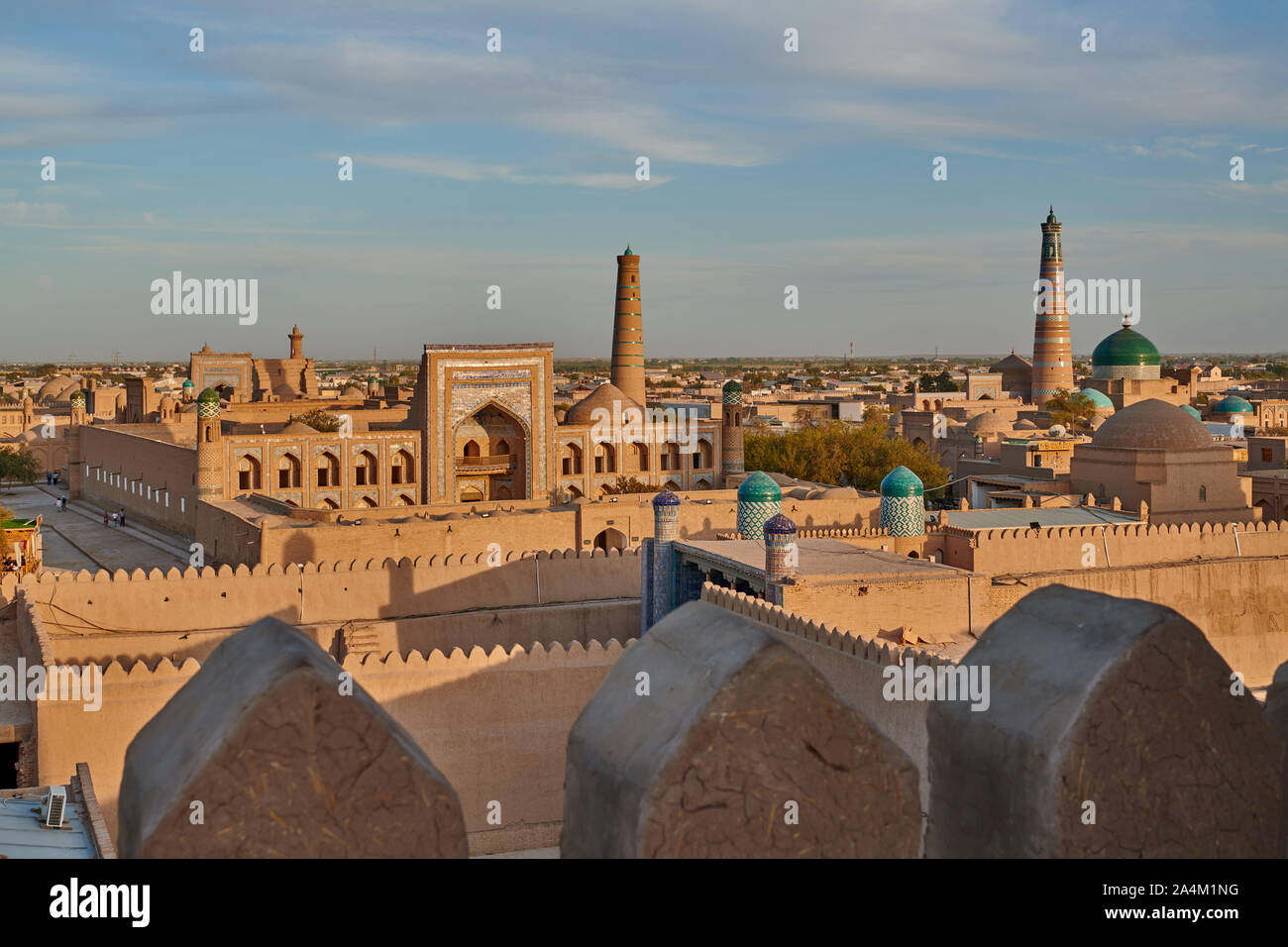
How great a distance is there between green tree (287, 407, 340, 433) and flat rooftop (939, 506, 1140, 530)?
24.8 m

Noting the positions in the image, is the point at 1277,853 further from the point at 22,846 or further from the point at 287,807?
the point at 22,846

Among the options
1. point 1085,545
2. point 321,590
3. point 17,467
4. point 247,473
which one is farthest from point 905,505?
point 17,467

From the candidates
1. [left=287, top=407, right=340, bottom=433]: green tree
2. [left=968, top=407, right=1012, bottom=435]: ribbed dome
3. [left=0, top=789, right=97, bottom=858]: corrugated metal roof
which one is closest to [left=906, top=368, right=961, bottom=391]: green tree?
[left=968, top=407, right=1012, bottom=435]: ribbed dome

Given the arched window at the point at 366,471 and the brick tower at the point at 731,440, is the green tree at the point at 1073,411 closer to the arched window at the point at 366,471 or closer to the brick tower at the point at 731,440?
the brick tower at the point at 731,440

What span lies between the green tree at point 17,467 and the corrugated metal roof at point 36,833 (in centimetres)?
4324

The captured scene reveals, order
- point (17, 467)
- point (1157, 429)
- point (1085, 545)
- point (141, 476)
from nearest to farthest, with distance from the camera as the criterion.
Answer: point (1085, 545)
point (1157, 429)
point (141, 476)
point (17, 467)

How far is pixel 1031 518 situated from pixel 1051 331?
44105mm

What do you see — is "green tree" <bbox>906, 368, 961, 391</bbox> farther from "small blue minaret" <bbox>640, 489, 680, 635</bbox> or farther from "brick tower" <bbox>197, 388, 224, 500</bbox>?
"small blue minaret" <bbox>640, 489, 680, 635</bbox>

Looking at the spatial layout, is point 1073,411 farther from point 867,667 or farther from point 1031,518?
point 867,667

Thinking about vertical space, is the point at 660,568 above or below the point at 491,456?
below

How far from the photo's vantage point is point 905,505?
20.1m

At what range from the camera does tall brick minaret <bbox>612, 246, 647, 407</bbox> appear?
155 ft
